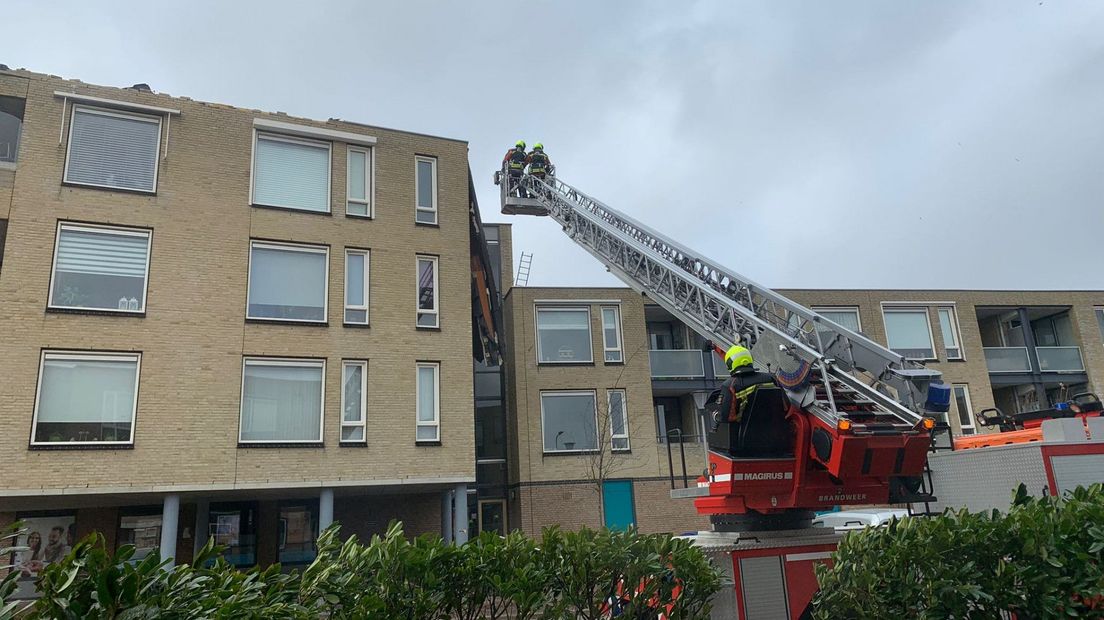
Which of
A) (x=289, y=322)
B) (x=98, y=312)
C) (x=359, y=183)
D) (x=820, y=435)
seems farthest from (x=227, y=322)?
(x=820, y=435)

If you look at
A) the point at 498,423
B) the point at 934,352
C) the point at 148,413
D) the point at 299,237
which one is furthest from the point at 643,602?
the point at 934,352

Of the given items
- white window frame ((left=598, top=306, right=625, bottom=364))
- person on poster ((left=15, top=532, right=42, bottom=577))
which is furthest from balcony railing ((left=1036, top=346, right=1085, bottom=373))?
person on poster ((left=15, top=532, right=42, bottom=577))

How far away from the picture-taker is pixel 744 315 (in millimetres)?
11266

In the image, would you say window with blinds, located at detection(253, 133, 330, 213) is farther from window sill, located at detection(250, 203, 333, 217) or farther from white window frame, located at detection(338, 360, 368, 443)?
white window frame, located at detection(338, 360, 368, 443)

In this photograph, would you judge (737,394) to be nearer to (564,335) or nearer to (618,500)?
(618,500)

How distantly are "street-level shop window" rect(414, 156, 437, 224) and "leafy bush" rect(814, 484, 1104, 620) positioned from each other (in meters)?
14.3

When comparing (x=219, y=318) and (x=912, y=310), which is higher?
(x=912, y=310)

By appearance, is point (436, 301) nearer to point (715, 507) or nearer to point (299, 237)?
point (299, 237)

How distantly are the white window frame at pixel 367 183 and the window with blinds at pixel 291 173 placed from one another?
45 cm

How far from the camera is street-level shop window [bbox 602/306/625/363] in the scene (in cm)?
2472

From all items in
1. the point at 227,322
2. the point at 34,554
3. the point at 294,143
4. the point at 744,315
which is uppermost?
the point at 294,143

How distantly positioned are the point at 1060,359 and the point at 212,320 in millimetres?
29914

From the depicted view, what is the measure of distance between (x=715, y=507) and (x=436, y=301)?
10006 millimetres

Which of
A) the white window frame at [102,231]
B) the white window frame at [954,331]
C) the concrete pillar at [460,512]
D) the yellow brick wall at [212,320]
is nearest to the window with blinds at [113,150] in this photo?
the yellow brick wall at [212,320]
